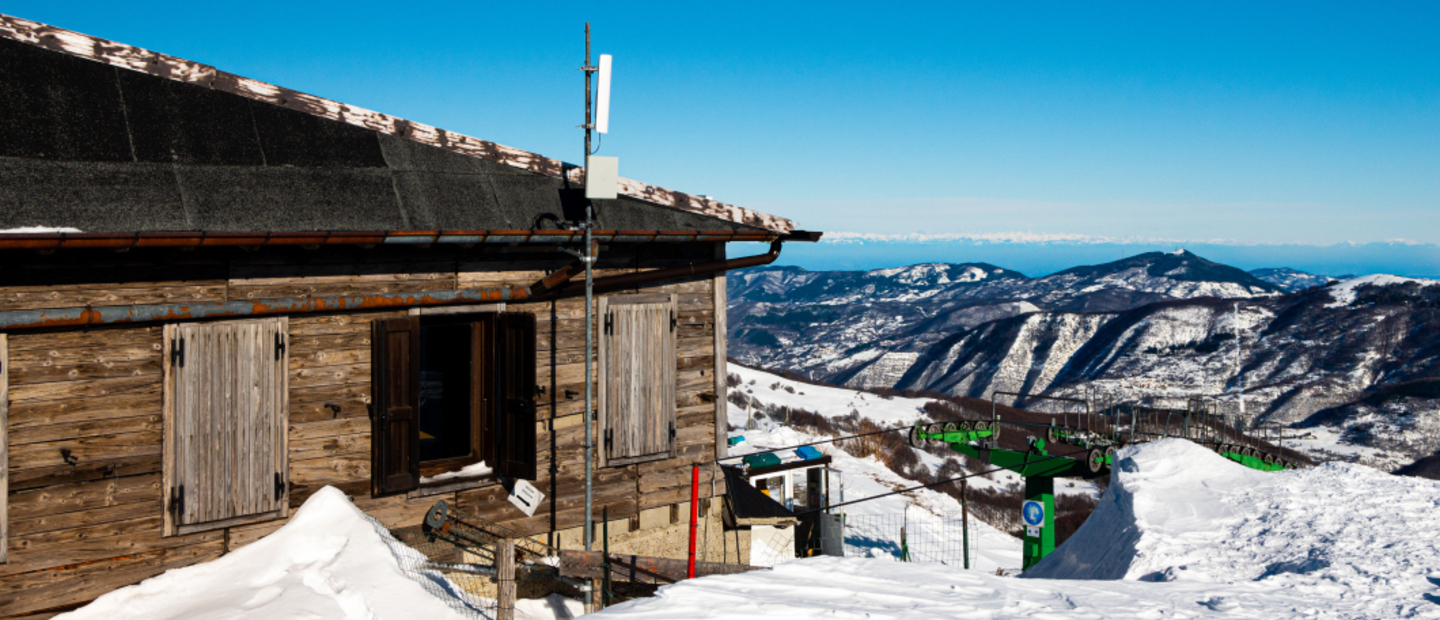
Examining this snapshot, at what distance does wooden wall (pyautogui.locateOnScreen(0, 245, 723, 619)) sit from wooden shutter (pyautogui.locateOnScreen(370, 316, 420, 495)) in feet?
0.32

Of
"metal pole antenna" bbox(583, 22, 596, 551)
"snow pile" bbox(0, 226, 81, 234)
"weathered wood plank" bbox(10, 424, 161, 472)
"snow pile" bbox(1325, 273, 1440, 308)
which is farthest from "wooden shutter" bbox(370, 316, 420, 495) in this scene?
"snow pile" bbox(1325, 273, 1440, 308)

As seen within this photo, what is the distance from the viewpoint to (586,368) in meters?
8.28

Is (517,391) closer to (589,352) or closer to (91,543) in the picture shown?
(589,352)

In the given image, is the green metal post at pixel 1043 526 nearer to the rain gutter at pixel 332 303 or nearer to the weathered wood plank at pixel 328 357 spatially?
the rain gutter at pixel 332 303

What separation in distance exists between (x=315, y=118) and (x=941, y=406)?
4084 cm

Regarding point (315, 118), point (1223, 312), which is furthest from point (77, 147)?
point (1223, 312)

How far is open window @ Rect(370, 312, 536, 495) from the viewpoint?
7.58 m

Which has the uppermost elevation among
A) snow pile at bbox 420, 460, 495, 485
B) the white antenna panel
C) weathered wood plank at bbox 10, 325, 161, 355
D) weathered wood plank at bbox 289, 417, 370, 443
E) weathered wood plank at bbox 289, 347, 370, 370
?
the white antenna panel

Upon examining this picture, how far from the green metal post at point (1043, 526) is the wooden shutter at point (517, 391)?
31.5 ft

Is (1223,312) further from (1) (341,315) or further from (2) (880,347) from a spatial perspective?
(1) (341,315)

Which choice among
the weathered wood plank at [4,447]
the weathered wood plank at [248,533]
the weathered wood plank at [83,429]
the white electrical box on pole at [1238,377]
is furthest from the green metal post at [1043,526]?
the white electrical box on pole at [1238,377]

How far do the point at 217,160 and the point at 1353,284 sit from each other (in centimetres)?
11053

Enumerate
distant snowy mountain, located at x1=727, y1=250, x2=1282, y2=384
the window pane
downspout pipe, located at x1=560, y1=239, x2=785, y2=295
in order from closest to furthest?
downspout pipe, located at x1=560, y1=239, x2=785, y2=295 → the window pane → distant snowy mountain, located at x1=727, y1=250, x2=1282, y2=384

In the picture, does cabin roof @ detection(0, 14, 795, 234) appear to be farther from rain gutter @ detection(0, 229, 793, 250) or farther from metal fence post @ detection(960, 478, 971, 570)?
metal fence post @ detection(960, 478, 971, 570)
